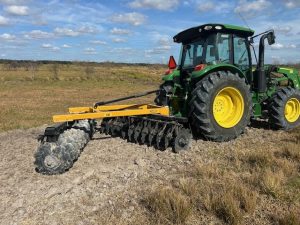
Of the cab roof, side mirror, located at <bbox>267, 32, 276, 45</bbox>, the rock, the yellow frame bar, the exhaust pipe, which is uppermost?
the cab roof

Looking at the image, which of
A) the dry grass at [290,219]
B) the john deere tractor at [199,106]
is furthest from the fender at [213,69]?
the dry grass at [290,219]

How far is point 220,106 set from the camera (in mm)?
7527

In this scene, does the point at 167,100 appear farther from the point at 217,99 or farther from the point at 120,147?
the point at 120,147

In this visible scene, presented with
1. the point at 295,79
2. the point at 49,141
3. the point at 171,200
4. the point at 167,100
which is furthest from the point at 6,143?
the point at 295,79

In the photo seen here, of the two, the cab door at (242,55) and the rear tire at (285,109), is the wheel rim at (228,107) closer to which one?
the cab door at (242,55)

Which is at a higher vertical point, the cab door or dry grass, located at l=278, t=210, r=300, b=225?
the cab door

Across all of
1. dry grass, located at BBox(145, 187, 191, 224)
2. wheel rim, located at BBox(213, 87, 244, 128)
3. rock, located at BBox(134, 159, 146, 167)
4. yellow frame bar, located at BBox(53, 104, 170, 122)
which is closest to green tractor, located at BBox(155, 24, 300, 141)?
wheel rim, located at BBox(213, 87, 244, 128)

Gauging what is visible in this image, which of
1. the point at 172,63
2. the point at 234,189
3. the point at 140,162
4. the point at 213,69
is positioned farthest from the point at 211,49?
the point at 234,189

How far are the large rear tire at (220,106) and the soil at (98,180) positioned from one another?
0.81 feet

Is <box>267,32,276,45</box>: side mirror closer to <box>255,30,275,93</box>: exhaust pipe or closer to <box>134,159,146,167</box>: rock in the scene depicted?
<box>255,30,275,93</box>: exhaust pipe

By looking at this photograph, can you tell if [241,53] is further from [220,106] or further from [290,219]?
[290,219]

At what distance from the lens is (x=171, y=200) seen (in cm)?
442

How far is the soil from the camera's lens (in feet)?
14.3

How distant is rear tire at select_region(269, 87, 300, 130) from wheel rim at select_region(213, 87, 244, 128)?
108cm
